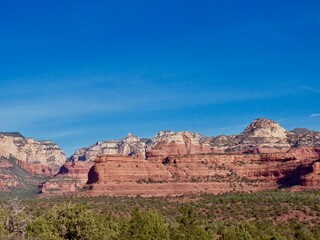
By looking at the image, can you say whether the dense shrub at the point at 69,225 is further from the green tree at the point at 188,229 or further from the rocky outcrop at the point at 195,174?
the rocky outcrop at the point at 195,174

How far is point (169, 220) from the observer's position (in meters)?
77.9

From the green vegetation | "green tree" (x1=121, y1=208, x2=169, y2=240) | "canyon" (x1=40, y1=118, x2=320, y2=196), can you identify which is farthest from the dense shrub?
"canyon" (x1=40, y1=118, x2=320, y2=196)

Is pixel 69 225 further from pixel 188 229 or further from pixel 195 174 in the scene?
pixel 195 174

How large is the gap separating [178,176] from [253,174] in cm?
2451

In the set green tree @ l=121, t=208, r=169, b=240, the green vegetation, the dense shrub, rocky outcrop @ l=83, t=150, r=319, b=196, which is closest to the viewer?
green tree @ l=121, t=208, r=169, b=240

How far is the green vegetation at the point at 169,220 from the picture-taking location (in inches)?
1938

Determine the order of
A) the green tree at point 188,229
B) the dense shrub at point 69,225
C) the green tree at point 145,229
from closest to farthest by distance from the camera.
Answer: the green tree at point 145,229, the dense shrub at point 69,225, the green tree at point 188,229

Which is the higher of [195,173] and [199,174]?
[195,173]

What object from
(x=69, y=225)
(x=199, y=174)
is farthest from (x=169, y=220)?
(x=199, y=174)

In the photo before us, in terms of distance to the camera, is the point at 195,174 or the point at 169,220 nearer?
the point at 169,220

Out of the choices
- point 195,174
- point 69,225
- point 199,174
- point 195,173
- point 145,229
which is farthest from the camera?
point 195,173

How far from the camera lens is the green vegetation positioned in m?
49.2

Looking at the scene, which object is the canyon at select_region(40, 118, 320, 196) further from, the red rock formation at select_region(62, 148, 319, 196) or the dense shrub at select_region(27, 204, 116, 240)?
the dense shrub at select_region(27, 204, 116, 240)

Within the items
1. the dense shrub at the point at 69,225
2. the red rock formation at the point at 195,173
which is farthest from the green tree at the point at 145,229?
the red rock formation at the point at 195,173
